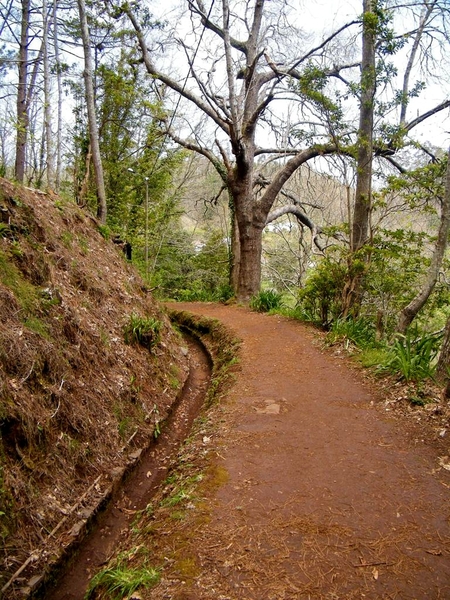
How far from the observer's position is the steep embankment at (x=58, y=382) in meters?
2.89

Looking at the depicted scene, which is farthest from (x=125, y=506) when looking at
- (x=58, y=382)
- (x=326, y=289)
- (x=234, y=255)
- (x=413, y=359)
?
(x=234, y=255)

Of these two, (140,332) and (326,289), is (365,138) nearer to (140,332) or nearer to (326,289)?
(326,289)

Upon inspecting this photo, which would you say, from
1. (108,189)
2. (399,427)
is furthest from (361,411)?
(108,189)

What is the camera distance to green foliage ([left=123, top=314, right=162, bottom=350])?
226 inches

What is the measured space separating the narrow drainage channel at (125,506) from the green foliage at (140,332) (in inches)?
41.3

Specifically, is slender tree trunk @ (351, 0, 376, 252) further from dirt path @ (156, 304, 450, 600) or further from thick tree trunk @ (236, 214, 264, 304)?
thick tree trunk @ (236, 214, 264, 304)

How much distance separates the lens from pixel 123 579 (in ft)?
7.56

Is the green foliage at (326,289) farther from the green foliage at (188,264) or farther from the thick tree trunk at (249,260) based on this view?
the green foliage at (188,264)

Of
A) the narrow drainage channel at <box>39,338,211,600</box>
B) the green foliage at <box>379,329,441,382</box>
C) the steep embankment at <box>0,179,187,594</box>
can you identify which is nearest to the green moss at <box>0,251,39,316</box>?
the steep embankment at <box>0,179,187,594</box>

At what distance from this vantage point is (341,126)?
7355 millimetres

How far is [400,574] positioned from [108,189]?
39.6 ft

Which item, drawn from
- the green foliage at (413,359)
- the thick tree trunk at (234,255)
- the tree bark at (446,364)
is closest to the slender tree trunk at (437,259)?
the green foliage at (413,359)

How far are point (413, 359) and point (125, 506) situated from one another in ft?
12.0

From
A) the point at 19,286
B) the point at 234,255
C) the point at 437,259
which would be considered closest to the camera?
the point at 19,286
